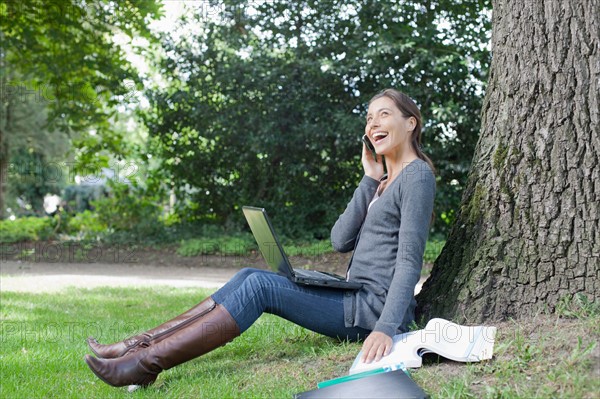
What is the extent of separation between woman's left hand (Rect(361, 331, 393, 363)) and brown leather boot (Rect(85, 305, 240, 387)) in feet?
2.32

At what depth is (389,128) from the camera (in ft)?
12.8

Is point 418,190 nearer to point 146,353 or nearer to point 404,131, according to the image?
point 404,131

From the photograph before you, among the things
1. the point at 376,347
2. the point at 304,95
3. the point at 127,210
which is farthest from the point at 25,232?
the point at 376,347

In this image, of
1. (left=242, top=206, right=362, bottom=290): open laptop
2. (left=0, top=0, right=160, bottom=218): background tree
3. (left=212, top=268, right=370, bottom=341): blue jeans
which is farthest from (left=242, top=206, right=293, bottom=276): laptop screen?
(left=0, top=0, right=160, bottom=218): background tree

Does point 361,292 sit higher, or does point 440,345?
point 361,292

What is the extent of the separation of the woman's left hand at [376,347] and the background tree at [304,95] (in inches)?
338

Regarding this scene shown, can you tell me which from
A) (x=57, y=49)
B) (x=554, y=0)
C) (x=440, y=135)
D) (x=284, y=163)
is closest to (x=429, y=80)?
(x=440, y=135)

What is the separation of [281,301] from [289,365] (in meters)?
0.39

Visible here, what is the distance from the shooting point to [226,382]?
12.0 ft

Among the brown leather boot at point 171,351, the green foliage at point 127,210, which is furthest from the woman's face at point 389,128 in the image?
the green foliage at point 127,210

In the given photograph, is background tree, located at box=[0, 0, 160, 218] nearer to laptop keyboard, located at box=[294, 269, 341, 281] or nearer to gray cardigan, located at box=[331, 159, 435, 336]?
laptop keyboard, located at box=[294, 269, 341, 281]

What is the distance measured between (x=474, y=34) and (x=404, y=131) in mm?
8510

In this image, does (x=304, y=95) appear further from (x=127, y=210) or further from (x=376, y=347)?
(x=376, y=347)

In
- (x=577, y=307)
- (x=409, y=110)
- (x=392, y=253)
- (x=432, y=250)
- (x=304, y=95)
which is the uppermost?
(x=304, y=95)
